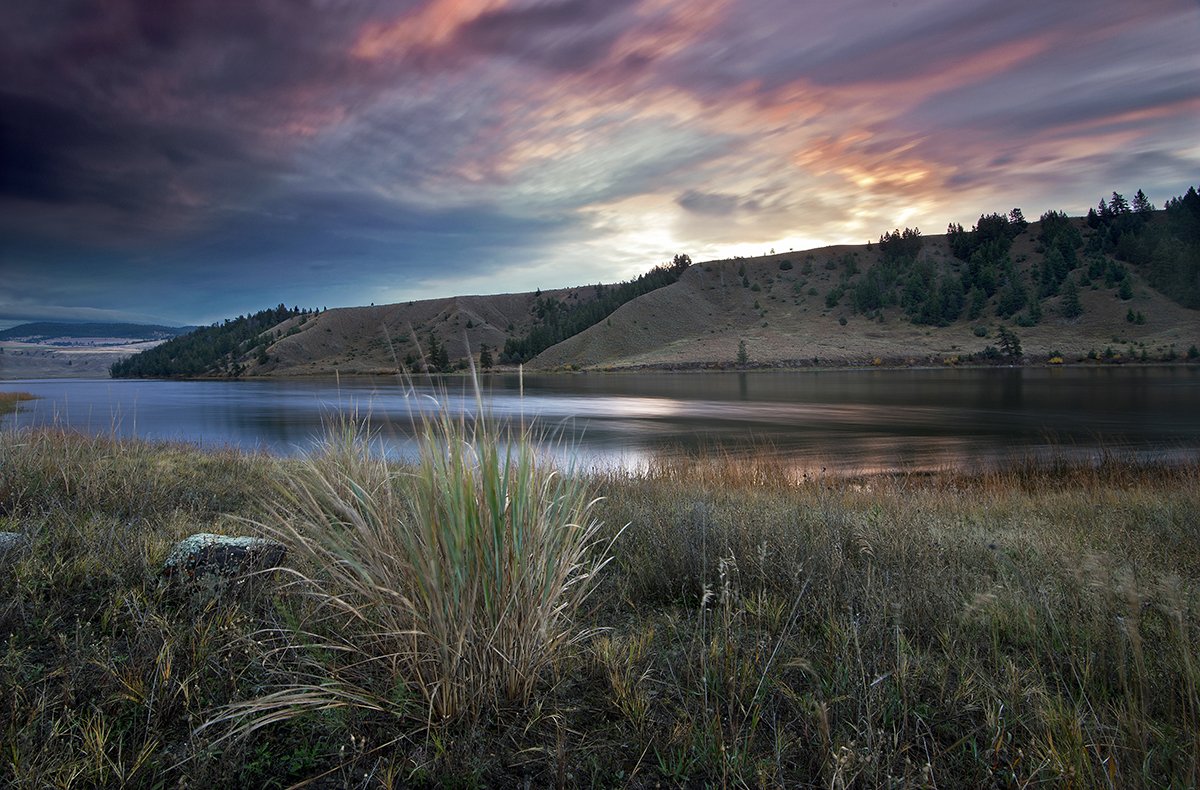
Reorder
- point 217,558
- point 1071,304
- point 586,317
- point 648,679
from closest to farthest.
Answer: point 648,679, point 217,558, point 1071,304, point 586,317

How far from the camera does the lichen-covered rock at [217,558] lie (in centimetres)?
374

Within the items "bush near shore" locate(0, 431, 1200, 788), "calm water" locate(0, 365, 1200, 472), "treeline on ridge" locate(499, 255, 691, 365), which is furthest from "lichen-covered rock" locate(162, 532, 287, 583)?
"treeline on ridge" locate(499, 255, 691, 365)

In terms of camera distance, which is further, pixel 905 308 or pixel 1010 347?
pixel 905 308

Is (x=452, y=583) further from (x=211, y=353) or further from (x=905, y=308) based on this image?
(x=211, y=353)

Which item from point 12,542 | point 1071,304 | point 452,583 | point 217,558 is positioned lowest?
point 217,558

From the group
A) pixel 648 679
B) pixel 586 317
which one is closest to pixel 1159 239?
pixel 586 317

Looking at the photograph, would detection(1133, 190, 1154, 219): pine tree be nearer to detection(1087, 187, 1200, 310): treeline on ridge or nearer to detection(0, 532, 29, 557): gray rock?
detection(1087, 187, 1200, 310): treeline on ridge

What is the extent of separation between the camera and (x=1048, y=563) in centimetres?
462

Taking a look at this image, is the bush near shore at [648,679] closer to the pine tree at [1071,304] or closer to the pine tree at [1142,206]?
the pine tree at [1071,304]

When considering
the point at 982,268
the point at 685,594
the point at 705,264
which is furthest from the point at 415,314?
the point at 685,594

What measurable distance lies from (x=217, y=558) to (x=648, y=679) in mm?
3112

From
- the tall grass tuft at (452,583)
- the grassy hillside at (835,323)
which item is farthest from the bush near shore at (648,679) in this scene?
the grassy hillside at (835,323)

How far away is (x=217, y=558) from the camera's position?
153 inches

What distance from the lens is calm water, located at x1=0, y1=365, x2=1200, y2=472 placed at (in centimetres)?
1620
